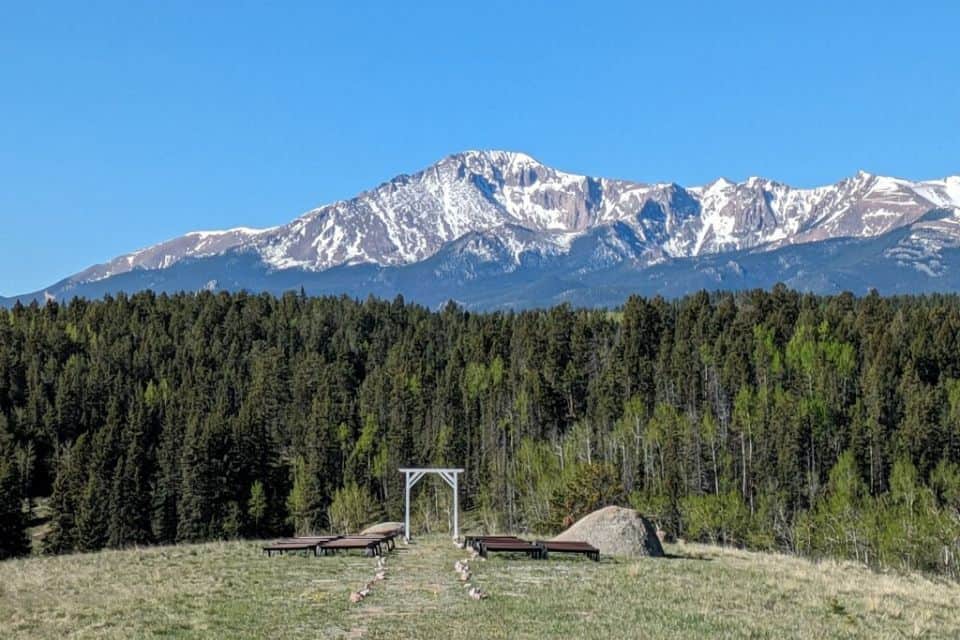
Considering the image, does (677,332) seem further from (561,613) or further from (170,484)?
(561,613)

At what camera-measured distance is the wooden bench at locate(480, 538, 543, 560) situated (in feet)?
152

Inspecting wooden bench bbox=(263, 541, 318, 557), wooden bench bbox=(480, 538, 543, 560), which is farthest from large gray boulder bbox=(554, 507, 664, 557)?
wooden bench bbox=(263, 541, 318, 557)

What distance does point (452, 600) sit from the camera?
107ft

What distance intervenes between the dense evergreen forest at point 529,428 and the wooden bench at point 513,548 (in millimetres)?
45799

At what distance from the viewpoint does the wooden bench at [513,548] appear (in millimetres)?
46438

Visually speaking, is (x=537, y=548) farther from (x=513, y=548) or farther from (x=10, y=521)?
(x=10, y=521)

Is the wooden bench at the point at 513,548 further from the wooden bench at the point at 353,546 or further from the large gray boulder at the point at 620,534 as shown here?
the large gray boulder at the point at 620,534

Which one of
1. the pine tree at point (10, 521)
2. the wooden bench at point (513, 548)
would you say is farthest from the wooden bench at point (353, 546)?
the pine tree at point (10, 521)

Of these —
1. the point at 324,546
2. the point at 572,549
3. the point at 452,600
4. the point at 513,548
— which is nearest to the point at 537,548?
the point at 513,548

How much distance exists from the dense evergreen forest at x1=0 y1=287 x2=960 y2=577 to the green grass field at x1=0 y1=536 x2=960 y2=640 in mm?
51724

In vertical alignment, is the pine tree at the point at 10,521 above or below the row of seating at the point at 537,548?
below

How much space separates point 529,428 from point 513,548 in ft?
356

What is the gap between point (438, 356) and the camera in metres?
188

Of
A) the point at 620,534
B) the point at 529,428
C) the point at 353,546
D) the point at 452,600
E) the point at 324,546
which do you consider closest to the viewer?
the point at 452,600
